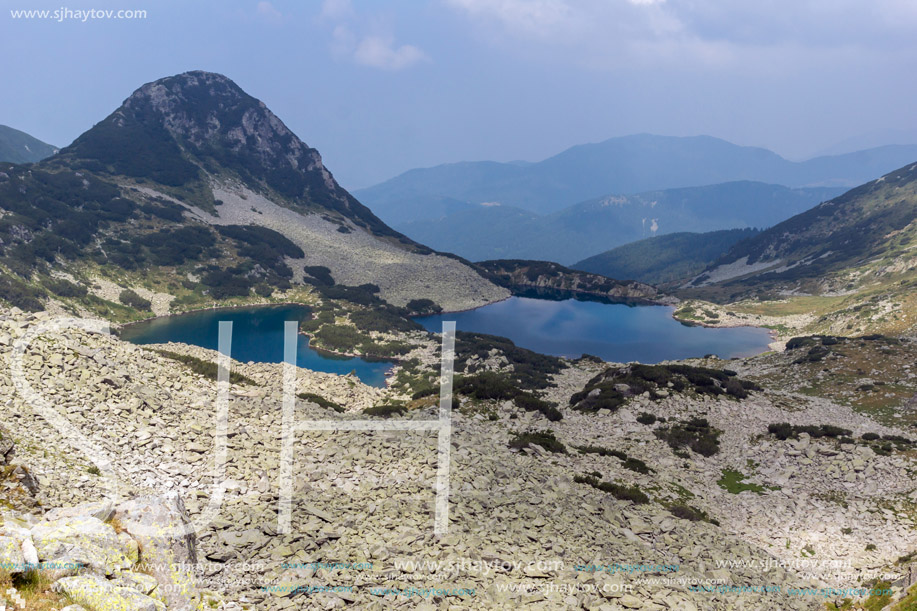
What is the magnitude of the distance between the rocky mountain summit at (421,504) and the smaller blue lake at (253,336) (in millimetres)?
43575

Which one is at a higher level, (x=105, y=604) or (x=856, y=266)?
(x=856, y=266)

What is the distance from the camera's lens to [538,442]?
29.7m

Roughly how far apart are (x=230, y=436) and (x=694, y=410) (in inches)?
1404

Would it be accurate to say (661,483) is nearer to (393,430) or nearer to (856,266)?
(393,430)

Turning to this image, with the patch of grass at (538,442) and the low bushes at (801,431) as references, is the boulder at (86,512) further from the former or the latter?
the low bushes at (801,431)

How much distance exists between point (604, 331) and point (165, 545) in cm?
11269

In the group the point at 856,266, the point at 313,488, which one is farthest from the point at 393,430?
the point at 856,266

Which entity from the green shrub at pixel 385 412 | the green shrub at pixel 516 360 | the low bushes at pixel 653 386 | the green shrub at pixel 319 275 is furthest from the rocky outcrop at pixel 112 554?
the green shrub at pixel 319 275

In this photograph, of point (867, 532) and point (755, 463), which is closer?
point (867, 532)

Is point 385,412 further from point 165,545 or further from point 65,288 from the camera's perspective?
point 65,288

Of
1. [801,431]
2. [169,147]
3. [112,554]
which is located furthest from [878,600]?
[169,147]

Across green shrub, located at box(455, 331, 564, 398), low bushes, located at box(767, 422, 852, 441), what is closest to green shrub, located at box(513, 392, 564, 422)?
green shrub, located at box(455, 331, 564, 398)

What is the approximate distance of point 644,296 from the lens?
162625mm

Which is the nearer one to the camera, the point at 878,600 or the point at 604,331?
the point at 878,600
